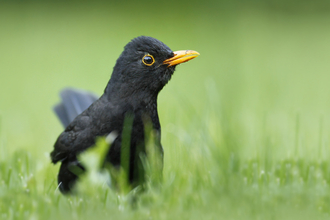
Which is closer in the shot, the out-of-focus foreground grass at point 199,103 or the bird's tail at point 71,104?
the out-of-focus foreground grass at point 199,103

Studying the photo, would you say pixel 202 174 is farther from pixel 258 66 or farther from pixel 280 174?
pixel 258 66

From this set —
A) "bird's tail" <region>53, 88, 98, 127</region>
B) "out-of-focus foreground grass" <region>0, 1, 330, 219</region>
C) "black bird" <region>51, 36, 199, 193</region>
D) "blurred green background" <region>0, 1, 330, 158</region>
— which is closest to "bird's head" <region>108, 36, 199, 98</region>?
"black bird" <region>51, 36, 199, 193</region>

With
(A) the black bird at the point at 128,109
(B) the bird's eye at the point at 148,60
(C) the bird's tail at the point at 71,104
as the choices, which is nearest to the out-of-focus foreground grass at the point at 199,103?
(A) the black bird at the point at 128,109

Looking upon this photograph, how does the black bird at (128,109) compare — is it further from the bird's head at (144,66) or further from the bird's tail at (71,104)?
the bird's tail at (71,104)

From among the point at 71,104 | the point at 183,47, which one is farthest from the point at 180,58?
the point at 183,47

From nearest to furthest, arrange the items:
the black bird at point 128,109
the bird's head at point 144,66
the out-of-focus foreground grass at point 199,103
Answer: the out-of-focus foreground grass at point 199,103, the black bird at point 128,109, the bird's head at point 144,66

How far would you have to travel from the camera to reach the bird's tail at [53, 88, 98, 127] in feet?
15.5

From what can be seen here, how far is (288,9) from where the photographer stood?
14867mm

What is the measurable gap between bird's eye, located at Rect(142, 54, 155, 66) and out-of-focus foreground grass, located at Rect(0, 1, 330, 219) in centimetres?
35

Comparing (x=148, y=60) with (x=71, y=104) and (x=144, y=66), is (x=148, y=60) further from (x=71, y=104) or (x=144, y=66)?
(x=71, y=104)

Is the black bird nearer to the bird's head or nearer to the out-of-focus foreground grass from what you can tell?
the bird's head

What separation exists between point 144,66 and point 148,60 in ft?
0.21

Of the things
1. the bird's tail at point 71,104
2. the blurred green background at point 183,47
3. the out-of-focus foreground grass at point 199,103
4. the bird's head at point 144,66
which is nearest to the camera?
the out-of-focus foreground grass at point 199,103

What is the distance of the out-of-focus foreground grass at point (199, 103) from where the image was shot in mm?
2916
